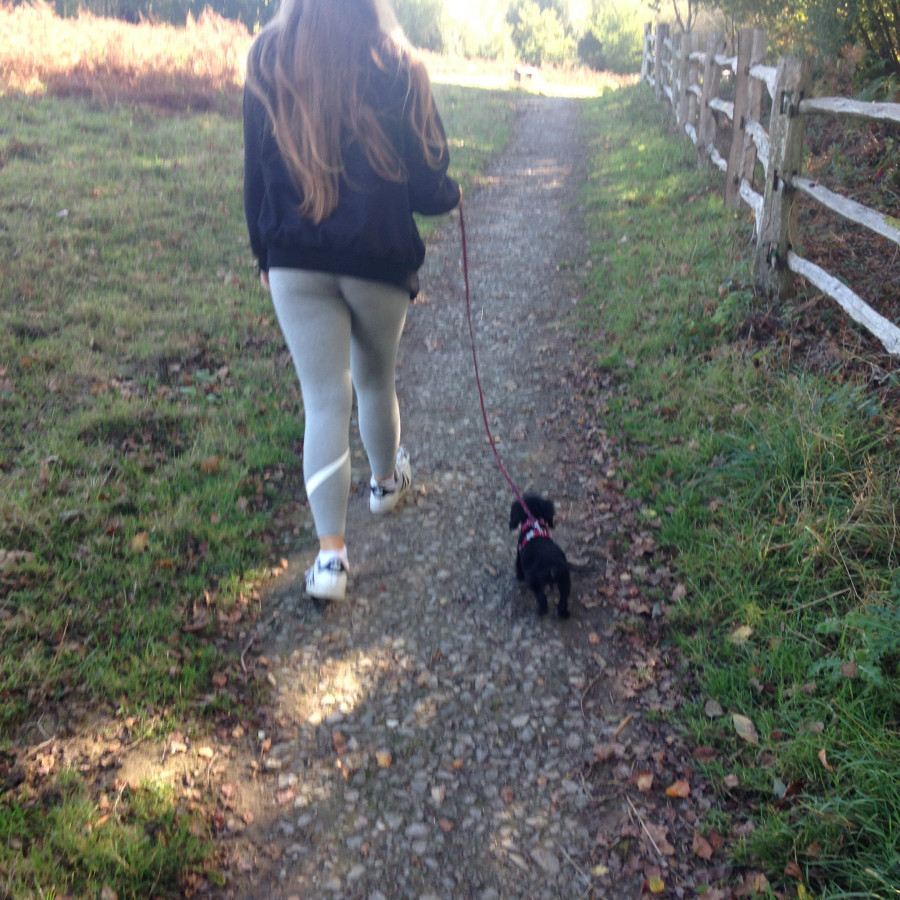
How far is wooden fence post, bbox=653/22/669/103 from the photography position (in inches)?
574

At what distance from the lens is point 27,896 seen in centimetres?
202

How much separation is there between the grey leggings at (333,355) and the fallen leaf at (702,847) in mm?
1839

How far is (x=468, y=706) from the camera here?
9.59ft

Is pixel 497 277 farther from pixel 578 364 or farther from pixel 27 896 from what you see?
pixel 27 896

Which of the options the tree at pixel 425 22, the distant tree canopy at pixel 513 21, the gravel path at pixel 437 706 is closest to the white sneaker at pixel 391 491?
the gravel path at pixel 437 706

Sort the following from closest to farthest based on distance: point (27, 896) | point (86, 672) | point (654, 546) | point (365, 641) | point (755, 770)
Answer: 1. point (27, 896)
2. point (755, 770)
3. point (86, 672)
4. point (365, 641)
5. point (654, 546)

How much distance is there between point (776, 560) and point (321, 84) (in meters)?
2.71

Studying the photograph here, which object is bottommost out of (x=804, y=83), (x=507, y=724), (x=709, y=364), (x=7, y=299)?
(x=507, y=724)

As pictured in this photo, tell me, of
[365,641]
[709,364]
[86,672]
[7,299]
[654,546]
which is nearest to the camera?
[86,672]

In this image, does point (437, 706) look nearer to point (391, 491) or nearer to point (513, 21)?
point (391, 491)

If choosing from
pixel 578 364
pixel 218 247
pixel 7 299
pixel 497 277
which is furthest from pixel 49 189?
pixel 578 364

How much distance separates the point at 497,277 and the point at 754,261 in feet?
8.91

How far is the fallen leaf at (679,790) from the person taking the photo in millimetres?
2504

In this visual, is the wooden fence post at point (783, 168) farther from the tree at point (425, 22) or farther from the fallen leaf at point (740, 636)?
the tree at point (425, 22)
